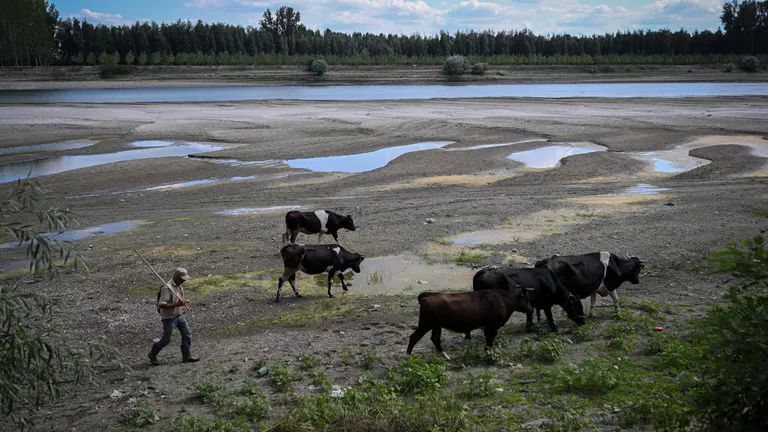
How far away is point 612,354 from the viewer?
11.0m

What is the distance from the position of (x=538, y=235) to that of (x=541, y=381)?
10.4 meters

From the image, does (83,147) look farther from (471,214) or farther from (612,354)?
(612,354)

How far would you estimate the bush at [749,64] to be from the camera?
110 meters

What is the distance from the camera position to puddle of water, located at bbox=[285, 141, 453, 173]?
108ft

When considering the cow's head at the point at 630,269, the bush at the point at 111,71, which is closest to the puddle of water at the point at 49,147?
the cow's head at the point at 630,269

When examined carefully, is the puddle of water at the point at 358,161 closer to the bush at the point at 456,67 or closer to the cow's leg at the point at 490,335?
the cow's leg at the point at 490,335

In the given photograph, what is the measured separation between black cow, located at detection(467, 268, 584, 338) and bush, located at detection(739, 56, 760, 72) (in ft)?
373

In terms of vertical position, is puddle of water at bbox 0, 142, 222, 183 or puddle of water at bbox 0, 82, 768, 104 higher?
puddle of water at bbox 0, 82, 768, 104

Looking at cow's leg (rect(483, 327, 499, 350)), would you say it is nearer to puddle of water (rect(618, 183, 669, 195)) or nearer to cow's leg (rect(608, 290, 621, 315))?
cow's leg (rect(608, 290, 621, 315))

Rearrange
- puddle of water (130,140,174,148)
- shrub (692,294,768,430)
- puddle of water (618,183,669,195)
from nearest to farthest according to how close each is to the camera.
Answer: shrub (692,294,768,430) < puddle of water (618,183,669,195) < puddle of water (130,140,174,148)

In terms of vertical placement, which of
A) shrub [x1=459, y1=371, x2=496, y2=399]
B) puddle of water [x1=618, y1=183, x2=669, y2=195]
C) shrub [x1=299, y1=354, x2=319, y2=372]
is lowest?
puddle of water [x1=618, y1=183, x2=669, y2=195]

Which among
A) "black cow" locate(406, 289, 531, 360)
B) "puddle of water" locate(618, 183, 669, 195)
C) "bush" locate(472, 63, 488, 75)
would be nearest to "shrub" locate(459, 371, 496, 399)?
"black cow" locate(406, 289, 531, 360)

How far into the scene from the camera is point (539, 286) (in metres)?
12.6

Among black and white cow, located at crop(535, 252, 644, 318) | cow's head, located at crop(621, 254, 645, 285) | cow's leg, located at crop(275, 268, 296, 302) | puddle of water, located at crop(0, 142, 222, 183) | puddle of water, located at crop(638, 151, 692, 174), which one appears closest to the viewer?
black and white cow, located at crop(535, 252, 644, 318)
